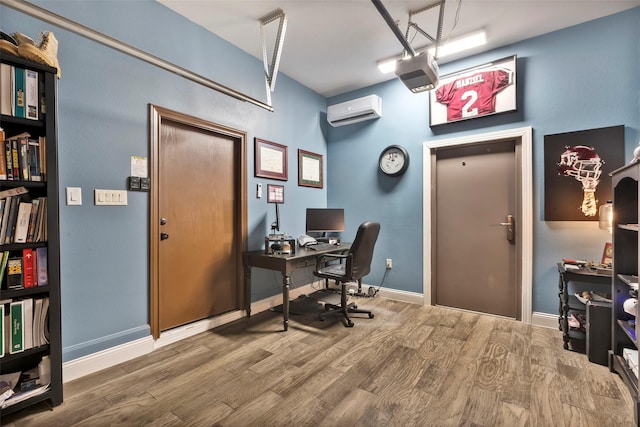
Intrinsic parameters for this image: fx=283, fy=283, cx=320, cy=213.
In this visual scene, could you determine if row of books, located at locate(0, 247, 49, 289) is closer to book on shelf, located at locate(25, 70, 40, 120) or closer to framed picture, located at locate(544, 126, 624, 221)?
book on shelf, located at locate(25, 70, 40, 120)

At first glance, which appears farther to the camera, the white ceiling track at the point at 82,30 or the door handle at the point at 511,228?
the door handle at the point at 511,228

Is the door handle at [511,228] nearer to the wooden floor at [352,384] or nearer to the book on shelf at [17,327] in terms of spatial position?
the wooden floor at [352,384]

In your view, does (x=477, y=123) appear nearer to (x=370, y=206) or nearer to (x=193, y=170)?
(x=370, y=206)

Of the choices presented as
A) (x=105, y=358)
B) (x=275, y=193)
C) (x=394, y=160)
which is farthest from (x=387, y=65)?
(x=105, y=358)

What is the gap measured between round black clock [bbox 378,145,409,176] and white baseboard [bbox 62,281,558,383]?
5.12ft

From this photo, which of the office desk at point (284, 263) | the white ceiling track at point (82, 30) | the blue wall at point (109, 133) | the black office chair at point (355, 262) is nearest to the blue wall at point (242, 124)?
the blue wall at point (109, 133)

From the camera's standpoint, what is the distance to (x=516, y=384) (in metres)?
1.85

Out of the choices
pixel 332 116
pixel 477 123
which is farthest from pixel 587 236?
pixel 332 116

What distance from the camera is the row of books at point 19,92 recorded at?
1.47 m

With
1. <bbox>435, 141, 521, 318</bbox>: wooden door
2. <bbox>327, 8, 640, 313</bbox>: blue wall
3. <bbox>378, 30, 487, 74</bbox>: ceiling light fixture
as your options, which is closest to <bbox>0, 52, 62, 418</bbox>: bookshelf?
<bbox>378, 30, 487, 74</bbox>: ceiling light fixture

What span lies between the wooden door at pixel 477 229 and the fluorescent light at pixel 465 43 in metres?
1.02

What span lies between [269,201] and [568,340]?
3079 mm

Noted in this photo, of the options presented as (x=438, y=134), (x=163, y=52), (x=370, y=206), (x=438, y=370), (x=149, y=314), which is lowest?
(x=438, y=370)

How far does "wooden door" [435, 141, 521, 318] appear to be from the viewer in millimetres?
3035
